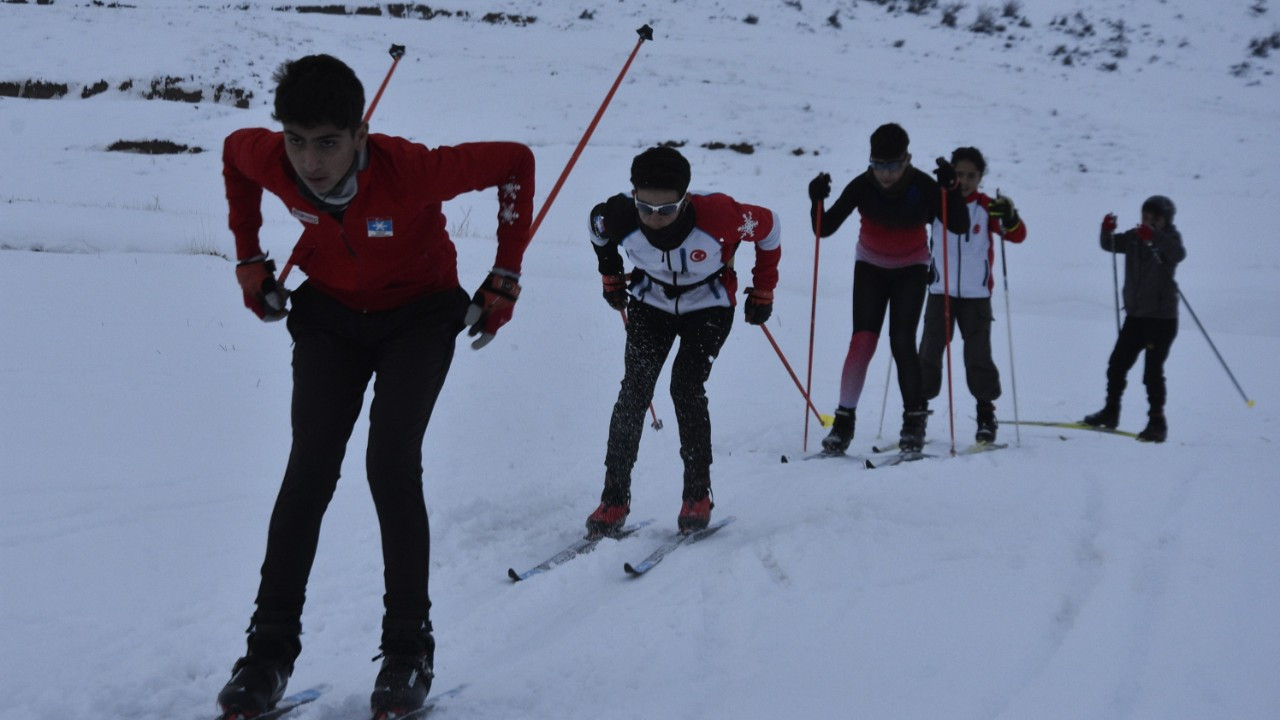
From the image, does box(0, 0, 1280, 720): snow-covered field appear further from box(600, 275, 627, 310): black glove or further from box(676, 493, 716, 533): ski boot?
box(600, 275, 627, 310): black glove

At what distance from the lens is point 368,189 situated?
8.43 feet

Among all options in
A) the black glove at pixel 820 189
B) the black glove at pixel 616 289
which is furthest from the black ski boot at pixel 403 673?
the black glove at pixel 820 189

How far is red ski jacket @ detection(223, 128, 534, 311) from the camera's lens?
2.60m

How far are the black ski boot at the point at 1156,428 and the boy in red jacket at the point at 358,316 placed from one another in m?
5.91

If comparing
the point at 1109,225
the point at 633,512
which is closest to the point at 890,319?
the point at 633,512

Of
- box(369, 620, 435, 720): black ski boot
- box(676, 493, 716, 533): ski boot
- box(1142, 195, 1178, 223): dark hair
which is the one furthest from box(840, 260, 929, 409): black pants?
box(369, 620, 435, 720): black ski boot

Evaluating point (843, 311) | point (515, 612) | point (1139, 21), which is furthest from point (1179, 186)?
point (515, 612)

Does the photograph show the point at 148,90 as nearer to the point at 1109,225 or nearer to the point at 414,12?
the point at 414,12

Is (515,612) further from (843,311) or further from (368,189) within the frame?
(843,311)

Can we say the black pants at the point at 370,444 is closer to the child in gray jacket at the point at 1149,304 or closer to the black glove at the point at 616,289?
the black glove at the point at 616,289

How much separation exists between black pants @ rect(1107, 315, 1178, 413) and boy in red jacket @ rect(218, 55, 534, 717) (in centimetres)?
611

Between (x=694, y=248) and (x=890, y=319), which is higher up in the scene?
(x=694, y=248)

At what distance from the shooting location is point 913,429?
616 centimetres

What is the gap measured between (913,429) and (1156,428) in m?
2.30
